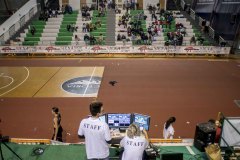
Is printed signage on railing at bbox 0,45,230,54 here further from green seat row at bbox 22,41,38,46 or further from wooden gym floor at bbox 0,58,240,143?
wooden gym floor at bbox 0,58,240,143

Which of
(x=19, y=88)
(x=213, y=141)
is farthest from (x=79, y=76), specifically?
(x=213, y=141)

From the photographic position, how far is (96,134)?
593cm

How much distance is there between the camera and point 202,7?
37094mm

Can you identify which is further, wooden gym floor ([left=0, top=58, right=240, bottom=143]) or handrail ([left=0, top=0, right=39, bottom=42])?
handrail ([left=0, top=0, right=39, bottom=42])

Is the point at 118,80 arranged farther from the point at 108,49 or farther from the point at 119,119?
the point at 119,119

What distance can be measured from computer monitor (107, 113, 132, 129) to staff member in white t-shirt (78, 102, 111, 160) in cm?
301

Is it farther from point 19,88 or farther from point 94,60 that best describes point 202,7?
point 19,88

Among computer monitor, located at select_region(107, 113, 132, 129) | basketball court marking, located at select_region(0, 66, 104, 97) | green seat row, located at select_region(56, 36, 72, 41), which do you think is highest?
computer monitor, located at select_region(107, 113, 132, 129)

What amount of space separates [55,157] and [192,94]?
10725 mm

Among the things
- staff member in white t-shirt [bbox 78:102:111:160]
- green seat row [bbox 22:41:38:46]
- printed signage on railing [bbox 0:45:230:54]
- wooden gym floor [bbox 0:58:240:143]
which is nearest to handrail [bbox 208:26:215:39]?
printed signage on railing [bbox 0:45:230:54]

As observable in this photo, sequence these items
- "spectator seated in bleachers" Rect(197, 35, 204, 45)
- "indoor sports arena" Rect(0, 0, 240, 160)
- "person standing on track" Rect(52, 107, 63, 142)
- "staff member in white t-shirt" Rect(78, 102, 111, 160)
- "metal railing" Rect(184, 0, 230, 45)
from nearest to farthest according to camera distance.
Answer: "staff member in white t-shirt" Rect(78, 102, 111, 160)
"indoor sports arena" Rect(0, 0, 240, 160)
"person standing on track" Rect(52, 107, 63, 142)
"spectator seated in bleachers" Rect(197, 35, 204, 45)
"metal railing" Rect(184, 0, 230, 45)

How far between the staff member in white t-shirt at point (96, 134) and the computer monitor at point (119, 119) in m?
3.01

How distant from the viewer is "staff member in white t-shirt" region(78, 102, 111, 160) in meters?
5.84

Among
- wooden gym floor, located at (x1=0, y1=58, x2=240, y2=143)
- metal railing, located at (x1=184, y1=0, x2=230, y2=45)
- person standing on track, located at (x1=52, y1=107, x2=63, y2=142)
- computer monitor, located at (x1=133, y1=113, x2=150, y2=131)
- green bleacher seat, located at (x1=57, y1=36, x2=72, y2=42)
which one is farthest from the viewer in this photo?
green bleacher seat, located at (x1=57, y1=36, x2=72, y2=42)
